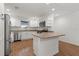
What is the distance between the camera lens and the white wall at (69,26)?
3275mm

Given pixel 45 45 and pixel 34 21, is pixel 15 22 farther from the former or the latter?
pixel 45 45

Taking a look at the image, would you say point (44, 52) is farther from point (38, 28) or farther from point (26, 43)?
point (26, 43)

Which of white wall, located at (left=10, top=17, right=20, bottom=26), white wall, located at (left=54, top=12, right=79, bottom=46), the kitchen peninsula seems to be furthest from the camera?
white wall, located at (left=54, top=12, right=79, bottom=46)

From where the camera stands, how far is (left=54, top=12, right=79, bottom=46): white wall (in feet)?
10.7

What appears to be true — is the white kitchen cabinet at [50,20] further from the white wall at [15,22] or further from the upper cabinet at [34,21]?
the white wall at [15,22]

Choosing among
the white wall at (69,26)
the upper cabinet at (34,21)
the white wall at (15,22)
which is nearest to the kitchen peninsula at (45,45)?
the white wall at (69,26)

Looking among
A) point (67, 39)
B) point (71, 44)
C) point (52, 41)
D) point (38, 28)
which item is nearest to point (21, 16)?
point (38, 28)

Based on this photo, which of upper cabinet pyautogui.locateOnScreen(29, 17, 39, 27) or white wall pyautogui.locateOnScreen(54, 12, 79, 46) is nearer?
upper cabinet pyautogui.locateOnScreen(29, 17, 39, 27)

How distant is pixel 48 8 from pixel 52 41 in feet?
3.94

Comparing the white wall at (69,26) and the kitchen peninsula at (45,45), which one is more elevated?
the white wall at (69,26)

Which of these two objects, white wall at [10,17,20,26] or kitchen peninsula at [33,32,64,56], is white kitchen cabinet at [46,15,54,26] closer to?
kitchen peninsula at [33,32,64,56]

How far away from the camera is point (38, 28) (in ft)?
11.4

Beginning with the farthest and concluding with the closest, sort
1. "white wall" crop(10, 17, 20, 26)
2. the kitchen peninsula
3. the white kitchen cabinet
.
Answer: the white kitchen cabinet → "white wall" crop(10, 17, 20, 26) → the kitchen peninsula

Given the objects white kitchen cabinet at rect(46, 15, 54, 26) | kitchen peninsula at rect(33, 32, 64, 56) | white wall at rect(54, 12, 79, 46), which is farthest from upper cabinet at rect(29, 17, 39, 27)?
kitchen peninsula at rect(33, 32, 64, 56)
